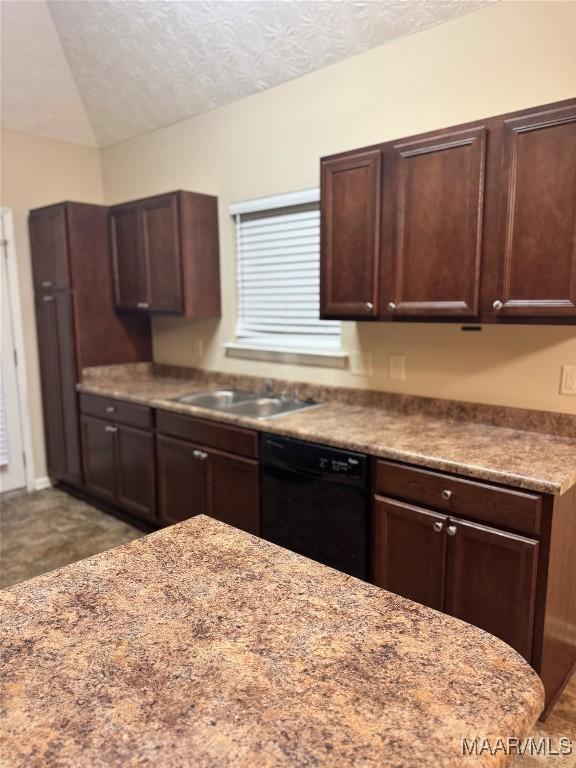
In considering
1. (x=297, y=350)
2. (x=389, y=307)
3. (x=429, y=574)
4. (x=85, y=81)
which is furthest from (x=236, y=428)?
(x=85, y=81)

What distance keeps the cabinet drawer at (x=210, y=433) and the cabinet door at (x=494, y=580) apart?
113cm

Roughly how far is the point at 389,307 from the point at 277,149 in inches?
57.7

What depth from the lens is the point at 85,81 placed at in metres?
3.88

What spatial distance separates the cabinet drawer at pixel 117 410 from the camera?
3.46m

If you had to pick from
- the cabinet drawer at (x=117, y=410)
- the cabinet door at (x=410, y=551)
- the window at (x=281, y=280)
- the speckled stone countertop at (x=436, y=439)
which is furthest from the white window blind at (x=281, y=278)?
the cabinet door at (x=410, y=551)

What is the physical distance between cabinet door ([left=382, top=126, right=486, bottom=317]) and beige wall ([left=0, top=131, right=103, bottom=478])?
3.05 meters

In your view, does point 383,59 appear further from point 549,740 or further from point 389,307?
point 549,740

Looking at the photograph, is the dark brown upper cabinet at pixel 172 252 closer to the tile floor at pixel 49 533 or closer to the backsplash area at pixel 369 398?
the backsplash area at pixel 369 398

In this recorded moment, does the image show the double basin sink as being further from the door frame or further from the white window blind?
the door frame

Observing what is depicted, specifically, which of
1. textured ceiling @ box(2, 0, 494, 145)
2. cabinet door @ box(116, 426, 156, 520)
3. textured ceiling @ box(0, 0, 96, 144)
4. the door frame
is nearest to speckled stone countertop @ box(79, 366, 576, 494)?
cabinet door @ box(116, 426, 156, 520)

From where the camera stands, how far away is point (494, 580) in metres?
1.96

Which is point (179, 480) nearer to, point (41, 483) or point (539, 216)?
point (41, 483)

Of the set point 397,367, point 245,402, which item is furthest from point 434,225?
point 245,402

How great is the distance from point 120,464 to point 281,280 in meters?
1.66
